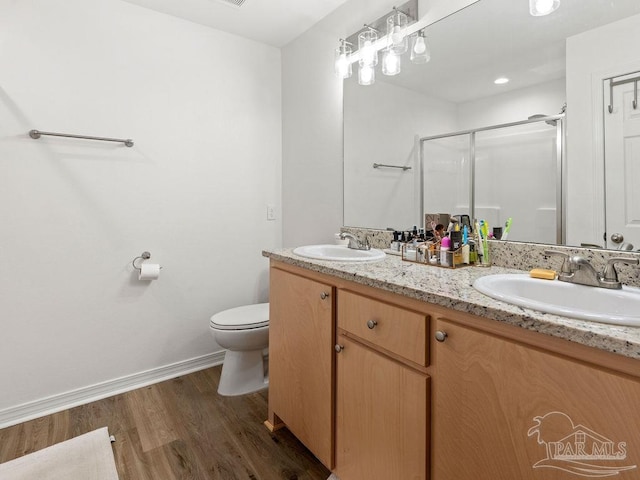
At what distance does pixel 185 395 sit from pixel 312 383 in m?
1.04

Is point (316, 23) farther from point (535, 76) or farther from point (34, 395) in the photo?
point (34, 395)

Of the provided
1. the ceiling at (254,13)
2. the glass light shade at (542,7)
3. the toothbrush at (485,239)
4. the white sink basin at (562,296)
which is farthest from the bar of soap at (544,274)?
the ceiling at (254,13)

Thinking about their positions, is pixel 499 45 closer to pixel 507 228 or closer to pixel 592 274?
pixel 507 228

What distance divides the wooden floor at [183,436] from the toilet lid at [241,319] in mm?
420

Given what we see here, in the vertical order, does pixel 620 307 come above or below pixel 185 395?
above

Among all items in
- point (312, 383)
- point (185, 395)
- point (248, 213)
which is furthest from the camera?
point (248, 213)

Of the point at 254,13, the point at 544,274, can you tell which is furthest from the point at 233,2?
the point at 544,274

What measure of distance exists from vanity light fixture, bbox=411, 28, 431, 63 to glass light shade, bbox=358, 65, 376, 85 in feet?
0.89

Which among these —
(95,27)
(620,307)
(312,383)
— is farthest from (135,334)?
(620,307)

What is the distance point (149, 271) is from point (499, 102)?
1.97 m

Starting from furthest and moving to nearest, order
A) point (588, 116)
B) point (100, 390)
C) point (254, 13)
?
point (254, 13)
point (100, 390)
point (588, 116)

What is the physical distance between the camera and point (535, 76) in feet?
4.05

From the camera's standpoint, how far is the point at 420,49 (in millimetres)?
1619

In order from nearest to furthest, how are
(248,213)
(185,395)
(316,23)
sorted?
(185,395)
(316,23)
(248,213)
